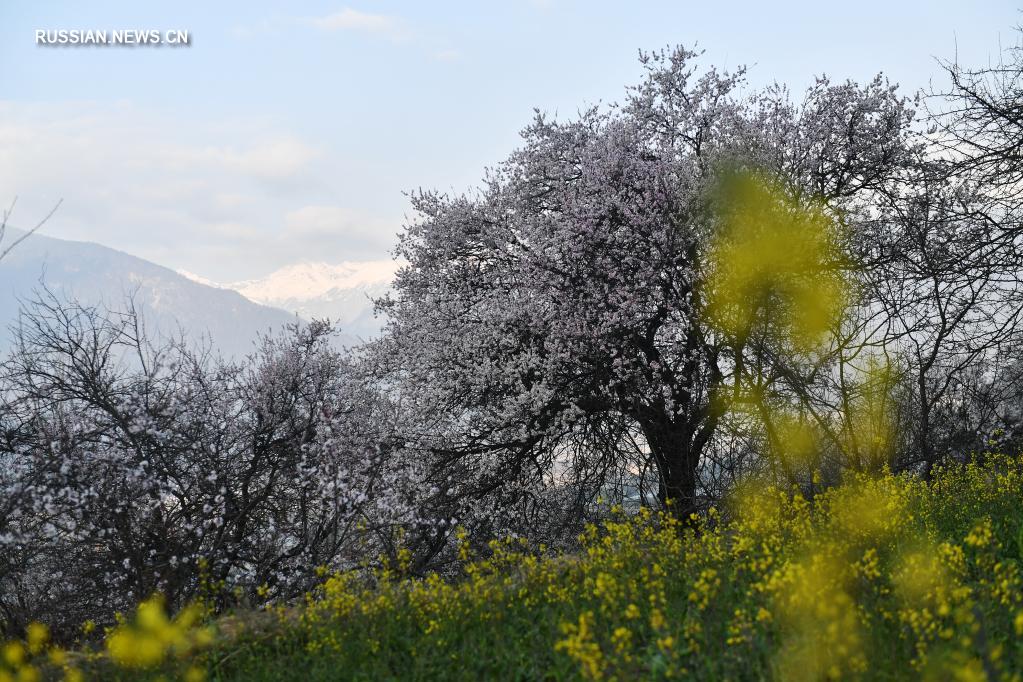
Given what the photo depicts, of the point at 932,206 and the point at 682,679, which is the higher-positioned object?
the point at 932,206

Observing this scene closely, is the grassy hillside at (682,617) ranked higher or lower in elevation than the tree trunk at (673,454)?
lower

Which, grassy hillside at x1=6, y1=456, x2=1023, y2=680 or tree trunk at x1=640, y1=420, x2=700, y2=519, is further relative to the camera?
tree trunk at x1=640, y1=420, x2=700, y2=519

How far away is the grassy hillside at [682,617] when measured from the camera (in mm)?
5133

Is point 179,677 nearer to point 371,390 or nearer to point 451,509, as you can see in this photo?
point 451,509

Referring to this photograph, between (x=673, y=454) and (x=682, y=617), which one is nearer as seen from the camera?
(x=682, y=617)

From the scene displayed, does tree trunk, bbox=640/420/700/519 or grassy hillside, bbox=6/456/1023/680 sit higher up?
tree trunk, bbox=640/420/700/519

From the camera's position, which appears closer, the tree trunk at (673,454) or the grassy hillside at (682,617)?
the grassy hillside at (682,617)

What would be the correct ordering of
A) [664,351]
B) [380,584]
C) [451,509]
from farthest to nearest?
1. [451,509]
2. [664,351]
3. [380,584]

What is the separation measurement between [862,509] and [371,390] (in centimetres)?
1396

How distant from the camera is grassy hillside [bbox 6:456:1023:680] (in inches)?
202

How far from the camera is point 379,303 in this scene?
21.0 meters

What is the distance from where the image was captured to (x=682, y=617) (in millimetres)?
6238

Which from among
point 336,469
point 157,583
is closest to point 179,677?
point 157,583

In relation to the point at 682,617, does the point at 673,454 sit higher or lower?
higher
